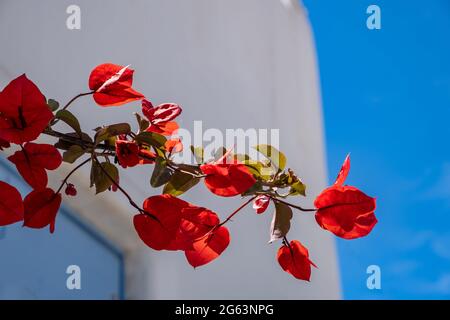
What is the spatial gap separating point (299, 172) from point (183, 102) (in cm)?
120

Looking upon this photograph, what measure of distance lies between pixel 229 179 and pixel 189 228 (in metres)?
0.04

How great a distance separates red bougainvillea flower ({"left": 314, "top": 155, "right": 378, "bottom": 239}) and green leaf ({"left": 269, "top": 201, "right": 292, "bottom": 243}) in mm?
20

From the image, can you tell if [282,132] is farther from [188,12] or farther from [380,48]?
[188,12]

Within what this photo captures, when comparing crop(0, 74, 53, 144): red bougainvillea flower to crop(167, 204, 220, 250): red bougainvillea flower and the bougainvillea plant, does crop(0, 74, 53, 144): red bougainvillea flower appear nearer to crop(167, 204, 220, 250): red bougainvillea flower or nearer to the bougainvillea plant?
the bougainvillea plant

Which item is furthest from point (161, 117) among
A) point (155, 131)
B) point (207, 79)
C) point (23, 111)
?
point (207, 79)

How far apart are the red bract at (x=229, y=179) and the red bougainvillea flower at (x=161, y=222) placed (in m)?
0.03

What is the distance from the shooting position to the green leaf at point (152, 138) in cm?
45

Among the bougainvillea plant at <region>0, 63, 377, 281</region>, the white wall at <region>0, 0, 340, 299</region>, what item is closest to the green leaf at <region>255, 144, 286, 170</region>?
the bougainvillea plant at <region>0, 63, 377, 281</region>

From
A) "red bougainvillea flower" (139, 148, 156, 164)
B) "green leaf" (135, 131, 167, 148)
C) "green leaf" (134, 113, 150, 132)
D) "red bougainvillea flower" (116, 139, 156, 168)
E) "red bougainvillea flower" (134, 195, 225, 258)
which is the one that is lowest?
"red bougainvillea flower" (134, 195, 225, 258)

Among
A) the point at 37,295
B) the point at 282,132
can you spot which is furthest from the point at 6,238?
the point at 282,132

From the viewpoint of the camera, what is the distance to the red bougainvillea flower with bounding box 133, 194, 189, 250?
43 centimetres

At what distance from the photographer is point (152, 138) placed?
446mm

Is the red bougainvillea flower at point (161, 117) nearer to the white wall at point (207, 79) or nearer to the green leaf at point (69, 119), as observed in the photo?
the green leaf at point (69, 119)

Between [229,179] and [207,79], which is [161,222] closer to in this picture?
[229,179]
